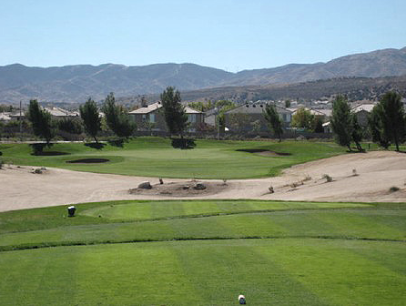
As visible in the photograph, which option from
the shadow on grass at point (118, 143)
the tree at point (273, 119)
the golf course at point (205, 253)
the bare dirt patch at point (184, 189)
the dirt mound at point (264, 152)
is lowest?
the dirt mound at point (264, 152)

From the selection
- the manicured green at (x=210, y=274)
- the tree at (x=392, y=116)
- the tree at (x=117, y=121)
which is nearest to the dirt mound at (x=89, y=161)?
the tree at (x=117, y=121)

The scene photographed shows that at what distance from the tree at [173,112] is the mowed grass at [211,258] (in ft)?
266

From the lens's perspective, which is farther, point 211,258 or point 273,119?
point 273,119

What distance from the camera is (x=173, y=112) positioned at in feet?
367

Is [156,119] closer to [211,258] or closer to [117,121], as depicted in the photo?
[117,121]

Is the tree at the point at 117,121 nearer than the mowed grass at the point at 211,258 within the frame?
No

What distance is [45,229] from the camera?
90.6 feet

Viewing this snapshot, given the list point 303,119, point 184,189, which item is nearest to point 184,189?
point 184,189

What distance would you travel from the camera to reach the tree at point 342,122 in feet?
262

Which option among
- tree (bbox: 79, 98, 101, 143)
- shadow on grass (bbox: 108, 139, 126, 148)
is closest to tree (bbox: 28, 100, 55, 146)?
tree (bbox: 79, 98, 101, 143)

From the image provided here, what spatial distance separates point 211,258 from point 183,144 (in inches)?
3272

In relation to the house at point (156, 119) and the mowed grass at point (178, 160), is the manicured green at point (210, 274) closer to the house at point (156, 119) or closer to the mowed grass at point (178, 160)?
the mowed grass at point (178, 160)

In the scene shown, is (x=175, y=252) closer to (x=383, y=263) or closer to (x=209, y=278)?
(x=209, y=278)

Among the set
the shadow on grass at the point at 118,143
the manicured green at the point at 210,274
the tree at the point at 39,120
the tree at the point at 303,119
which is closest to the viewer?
the manicured green at the point at 210,274
